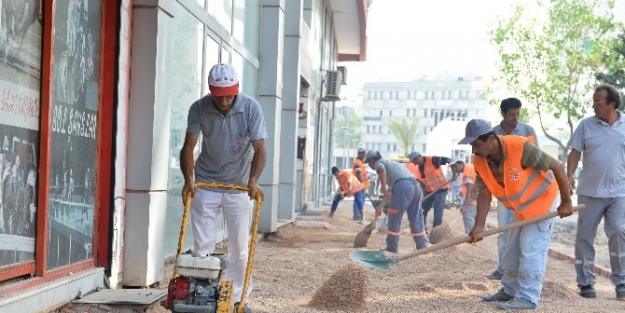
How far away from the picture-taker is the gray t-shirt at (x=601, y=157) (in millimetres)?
8141

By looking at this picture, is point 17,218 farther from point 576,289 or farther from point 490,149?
point 576,289

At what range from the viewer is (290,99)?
54.3 feet

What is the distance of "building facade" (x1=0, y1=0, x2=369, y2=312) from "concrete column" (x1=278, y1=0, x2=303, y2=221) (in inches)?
207

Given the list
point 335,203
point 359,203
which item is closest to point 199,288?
point 359,203

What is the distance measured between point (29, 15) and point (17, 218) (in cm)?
126

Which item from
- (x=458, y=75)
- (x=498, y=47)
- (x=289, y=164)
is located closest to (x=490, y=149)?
(x=289, y=164)

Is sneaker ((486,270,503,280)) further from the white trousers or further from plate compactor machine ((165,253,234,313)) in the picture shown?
plate compactor machine ((165,253,234,313))

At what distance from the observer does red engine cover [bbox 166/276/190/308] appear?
15.5 feet

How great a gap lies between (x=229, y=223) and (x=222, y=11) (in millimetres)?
5523

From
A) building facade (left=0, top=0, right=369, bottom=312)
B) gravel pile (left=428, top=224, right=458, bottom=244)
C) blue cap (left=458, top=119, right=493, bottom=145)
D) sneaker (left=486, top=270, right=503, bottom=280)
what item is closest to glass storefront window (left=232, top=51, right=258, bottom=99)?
building facade (left=0, top=0, right=369, bottom=312)

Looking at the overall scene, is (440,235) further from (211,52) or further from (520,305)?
(520,305)

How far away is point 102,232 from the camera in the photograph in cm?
688

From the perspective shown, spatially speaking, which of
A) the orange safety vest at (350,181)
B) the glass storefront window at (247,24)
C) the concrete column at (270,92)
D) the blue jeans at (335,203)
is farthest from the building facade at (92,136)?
the blue jeans at (335,203)

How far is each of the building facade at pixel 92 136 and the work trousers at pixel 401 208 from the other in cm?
291
